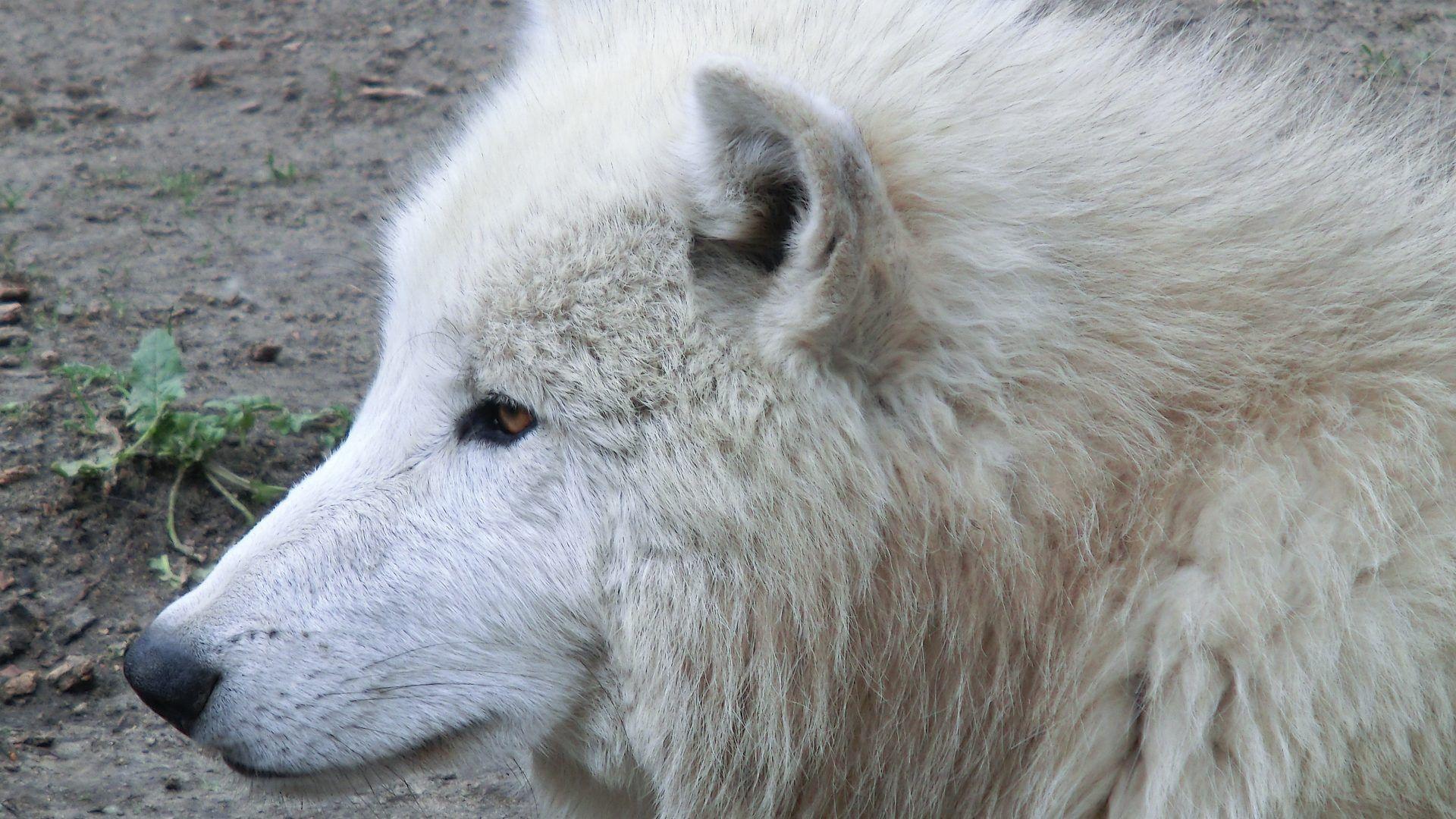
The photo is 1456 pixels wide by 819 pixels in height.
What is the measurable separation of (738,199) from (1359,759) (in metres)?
1.50

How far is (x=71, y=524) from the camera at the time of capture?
4266mm

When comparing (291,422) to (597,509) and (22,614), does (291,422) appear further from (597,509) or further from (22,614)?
(597,509)

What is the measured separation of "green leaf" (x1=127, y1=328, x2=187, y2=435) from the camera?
14.7 ft

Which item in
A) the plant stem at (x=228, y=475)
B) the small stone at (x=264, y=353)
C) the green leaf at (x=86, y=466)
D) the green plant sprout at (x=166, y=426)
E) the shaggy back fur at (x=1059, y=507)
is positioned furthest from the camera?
the small stone at (x=264, y=353)

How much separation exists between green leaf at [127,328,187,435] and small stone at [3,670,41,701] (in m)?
0.95

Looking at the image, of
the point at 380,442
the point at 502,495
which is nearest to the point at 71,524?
the point at 380,442

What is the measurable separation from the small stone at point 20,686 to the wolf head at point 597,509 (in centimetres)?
151

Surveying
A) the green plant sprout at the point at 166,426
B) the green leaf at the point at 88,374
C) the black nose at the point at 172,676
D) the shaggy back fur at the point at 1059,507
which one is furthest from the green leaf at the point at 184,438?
the shaggy back fur at the point at 1059,507

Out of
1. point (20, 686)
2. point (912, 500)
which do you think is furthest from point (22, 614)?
point (912, 500)

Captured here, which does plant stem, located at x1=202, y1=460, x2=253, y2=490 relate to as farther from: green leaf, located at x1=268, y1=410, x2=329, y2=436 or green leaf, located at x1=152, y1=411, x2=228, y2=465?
green leaf, located at x1=268, y1=410, x2=329, y2=436

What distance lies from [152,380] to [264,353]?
0.74 meters

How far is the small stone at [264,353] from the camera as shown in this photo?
526cm

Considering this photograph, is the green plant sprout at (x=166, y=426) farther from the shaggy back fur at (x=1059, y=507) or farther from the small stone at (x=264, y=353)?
the shaggy back fur at (x=1059, y=507)

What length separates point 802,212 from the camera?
231 cm
